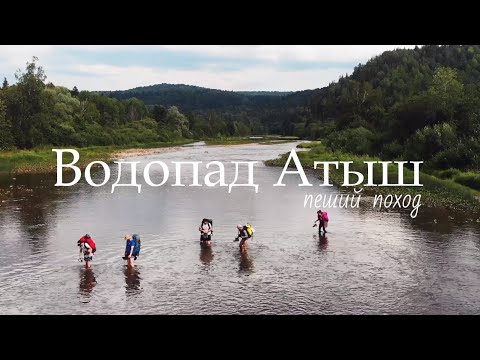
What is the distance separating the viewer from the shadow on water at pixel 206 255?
19641 mm

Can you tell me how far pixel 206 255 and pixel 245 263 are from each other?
1945mm

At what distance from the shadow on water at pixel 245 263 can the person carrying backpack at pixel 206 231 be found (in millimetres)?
1765

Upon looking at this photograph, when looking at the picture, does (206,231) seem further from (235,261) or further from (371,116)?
(371,116)

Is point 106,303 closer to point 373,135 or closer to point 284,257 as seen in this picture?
point 284,257

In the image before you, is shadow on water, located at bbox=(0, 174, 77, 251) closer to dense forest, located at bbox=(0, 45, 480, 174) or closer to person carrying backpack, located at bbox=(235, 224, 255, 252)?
person carrying backpack, located at bbox=(235, 224, 255, 252)

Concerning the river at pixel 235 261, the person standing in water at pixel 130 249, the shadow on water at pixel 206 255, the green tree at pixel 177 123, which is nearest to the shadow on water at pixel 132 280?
the river at pixel 235 261

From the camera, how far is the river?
15352 mm

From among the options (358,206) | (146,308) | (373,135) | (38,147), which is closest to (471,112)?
(373,135)

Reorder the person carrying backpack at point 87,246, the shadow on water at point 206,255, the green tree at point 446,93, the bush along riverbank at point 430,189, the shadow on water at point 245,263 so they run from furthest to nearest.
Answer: the green tree at point 446,93 → the bush along riverbank at point 430,189 → the shadow on water at point 206,255 → the shadow on water at point 245,263 → the person carrying backpack at point 87,246

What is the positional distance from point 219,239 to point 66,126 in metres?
67.5

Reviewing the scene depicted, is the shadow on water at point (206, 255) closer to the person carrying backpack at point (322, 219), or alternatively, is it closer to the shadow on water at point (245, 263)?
the shadow on water at point (245, 263)

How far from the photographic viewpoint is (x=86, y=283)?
55.8 ft

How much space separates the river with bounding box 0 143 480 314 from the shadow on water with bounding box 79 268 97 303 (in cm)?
3

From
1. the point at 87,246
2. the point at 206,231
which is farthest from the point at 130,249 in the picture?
the point at 206,231
